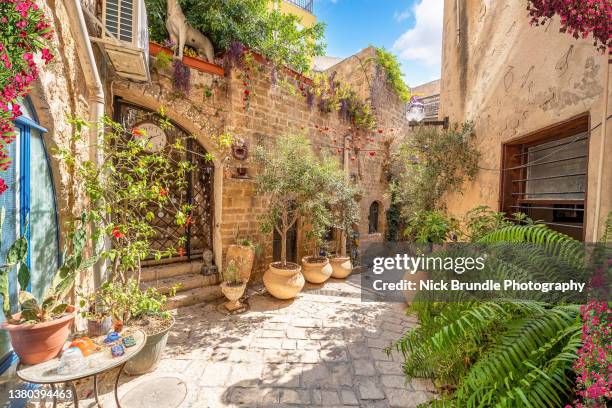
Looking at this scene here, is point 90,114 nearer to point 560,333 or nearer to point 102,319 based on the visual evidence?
point 102,319

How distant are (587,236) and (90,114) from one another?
513cm

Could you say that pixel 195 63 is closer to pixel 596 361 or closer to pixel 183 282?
pixel 183 282

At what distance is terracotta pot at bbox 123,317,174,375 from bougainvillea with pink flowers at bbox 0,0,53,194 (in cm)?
192

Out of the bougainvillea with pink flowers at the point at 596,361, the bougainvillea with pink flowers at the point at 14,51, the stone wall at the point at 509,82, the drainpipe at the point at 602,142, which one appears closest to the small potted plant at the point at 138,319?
the bougainvillea with pink flowers at the point at 14,51

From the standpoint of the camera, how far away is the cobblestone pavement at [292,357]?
247cm

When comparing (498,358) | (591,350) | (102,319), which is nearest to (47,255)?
(102,319)

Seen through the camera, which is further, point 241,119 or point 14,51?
point 241,119

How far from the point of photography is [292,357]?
305 centimetres

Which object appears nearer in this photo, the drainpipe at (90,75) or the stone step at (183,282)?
the drainpipe at (90,75)

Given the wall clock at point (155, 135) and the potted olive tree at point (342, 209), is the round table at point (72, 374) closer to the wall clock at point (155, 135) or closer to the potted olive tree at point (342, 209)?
the wall clock at point (155, 135)

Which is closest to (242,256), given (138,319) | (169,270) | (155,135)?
(169,270)

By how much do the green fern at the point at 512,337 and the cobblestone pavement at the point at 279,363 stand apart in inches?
32.0

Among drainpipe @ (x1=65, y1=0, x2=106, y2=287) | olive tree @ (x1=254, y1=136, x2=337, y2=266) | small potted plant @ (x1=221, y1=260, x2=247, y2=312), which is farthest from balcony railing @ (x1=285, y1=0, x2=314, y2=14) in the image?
small potted plant @ (x1=221, y1=260, x2=247, y2=312)

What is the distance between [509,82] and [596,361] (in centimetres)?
330
